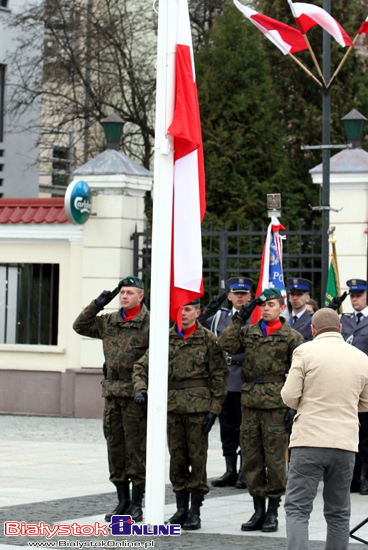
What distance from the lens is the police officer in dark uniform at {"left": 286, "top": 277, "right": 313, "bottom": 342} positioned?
9977mm

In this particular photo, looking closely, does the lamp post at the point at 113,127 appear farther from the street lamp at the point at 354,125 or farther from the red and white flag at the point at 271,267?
the red and white flag at the point at 271,267

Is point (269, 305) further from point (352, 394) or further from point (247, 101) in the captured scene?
point (247, 101)

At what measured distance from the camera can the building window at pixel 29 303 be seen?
1548 cm

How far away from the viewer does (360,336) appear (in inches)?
383

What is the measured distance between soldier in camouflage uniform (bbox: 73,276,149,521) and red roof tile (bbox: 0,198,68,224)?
22.8ft

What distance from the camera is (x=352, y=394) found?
6.15m

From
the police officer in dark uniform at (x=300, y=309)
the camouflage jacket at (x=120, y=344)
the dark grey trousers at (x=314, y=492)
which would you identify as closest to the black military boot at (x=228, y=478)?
the police officer in dark uniform at (x=300, y=309)

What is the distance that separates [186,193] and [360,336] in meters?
3.16

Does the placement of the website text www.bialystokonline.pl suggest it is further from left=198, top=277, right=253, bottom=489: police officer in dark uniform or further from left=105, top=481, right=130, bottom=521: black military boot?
left=198, top=277, right=253, bottom=489: police officer in dark uniform

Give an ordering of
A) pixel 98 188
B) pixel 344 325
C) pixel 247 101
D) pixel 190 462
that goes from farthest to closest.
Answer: pixel 247 101
pixel 98 188
pixel 344 325
pixel 190 462

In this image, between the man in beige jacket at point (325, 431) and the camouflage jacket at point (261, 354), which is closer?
the man in beige jacket at point (325, 431)

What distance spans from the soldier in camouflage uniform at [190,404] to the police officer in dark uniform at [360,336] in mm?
2217

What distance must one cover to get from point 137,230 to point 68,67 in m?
10.1

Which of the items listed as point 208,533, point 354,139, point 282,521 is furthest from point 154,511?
point 354,139
